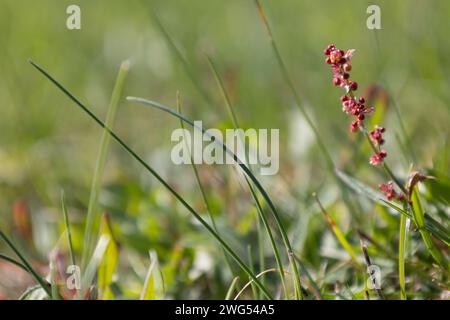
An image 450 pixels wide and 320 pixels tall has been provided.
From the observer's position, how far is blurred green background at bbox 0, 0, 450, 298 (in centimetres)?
164

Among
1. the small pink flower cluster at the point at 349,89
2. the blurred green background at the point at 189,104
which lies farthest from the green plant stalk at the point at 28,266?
the small pink flower cluster at the point at 349,89

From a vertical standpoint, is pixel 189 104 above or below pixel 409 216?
above

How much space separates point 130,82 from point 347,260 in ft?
6.40

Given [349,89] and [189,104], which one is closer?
[349,89]

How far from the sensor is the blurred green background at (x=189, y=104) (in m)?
1.64

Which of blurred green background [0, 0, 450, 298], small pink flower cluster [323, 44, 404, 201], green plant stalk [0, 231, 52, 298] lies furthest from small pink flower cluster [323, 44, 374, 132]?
green plant stalk [0, 231, 52, 298]

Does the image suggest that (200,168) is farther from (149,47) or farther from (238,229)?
(149,47)

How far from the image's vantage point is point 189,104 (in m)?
2.46

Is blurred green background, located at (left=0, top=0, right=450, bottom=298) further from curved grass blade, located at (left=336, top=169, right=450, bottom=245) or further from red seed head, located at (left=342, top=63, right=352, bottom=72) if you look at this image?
red seed head, located at (left=342, top=63, right=352, bottom=72)

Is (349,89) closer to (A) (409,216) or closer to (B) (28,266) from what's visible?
(A) (409,216)

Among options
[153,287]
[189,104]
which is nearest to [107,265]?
[153,287]

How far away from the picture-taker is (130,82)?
121 inches

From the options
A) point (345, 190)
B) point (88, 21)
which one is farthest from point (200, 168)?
point (88, 21)

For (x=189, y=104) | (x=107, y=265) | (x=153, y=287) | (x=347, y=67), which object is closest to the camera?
(x=347, y=67)
